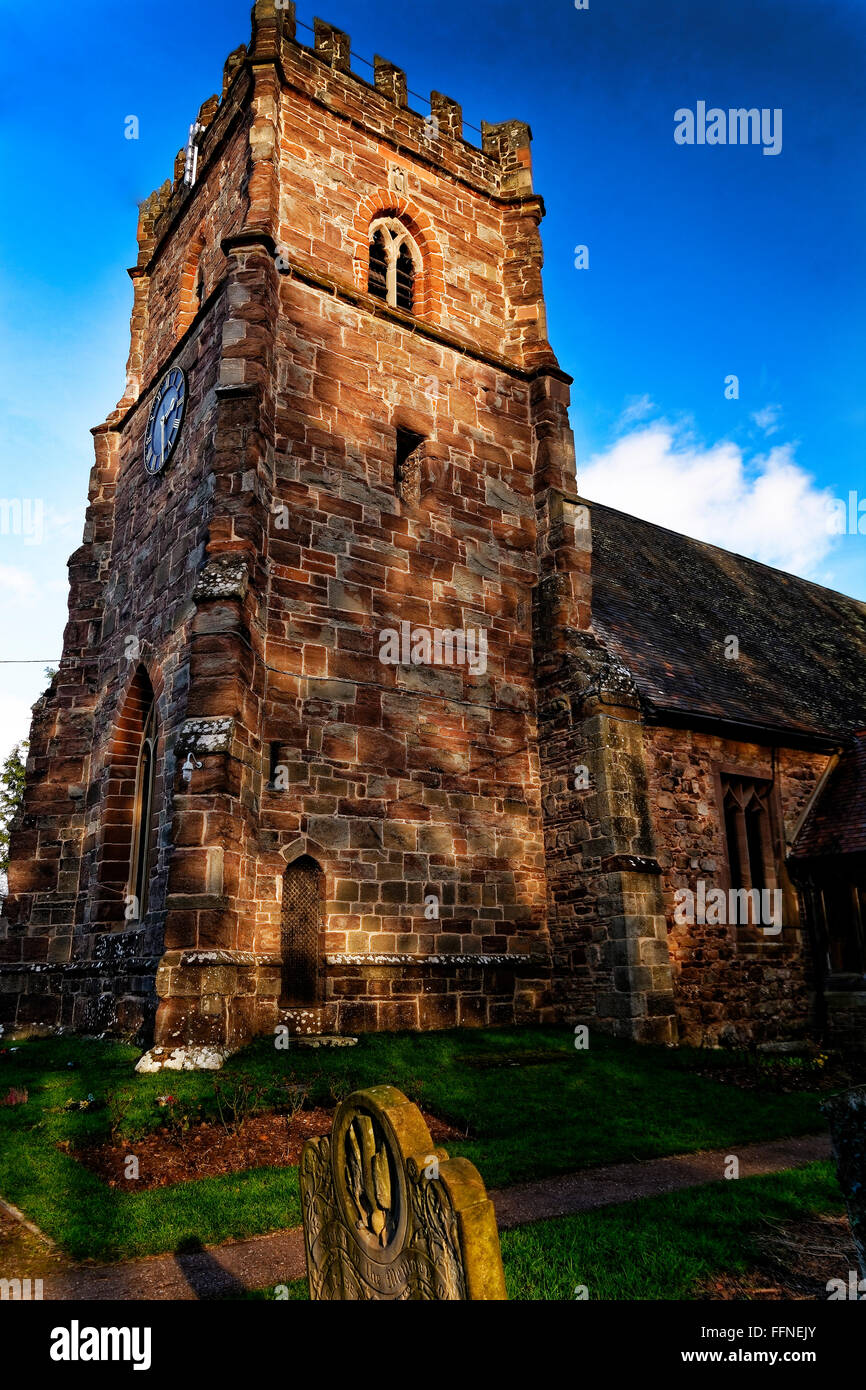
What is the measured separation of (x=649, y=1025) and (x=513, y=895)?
2.61 metres

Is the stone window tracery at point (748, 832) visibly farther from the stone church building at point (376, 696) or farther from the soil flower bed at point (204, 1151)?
the soil flower bed at point (204, 1151)

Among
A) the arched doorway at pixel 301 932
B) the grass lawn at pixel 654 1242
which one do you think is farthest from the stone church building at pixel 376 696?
the grass lawn at pixel 654 1242

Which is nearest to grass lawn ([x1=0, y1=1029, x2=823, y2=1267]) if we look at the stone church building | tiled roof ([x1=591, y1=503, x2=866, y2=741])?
the stone church building

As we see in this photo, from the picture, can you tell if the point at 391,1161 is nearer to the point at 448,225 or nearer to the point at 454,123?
the point at 448,225

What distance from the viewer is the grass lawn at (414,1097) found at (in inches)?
209

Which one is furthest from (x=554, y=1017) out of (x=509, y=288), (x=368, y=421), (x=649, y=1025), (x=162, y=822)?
(x=509, y=288)

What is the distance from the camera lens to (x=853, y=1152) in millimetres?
2994

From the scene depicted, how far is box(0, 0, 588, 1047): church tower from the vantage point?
10.4 metres

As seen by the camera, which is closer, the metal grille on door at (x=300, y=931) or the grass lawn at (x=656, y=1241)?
the grass lawn at (x=656, y=1241)

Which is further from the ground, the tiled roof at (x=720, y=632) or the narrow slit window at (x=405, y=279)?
the narrow slit window at (x=405, y=279)

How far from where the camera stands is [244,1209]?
536 centimetres

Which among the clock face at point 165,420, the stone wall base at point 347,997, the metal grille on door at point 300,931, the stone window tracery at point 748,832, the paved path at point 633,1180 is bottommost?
the paved path at point 633,1180

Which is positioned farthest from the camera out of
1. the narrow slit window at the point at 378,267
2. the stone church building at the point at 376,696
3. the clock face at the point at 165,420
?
the narrow slit window at the point at 378,267
